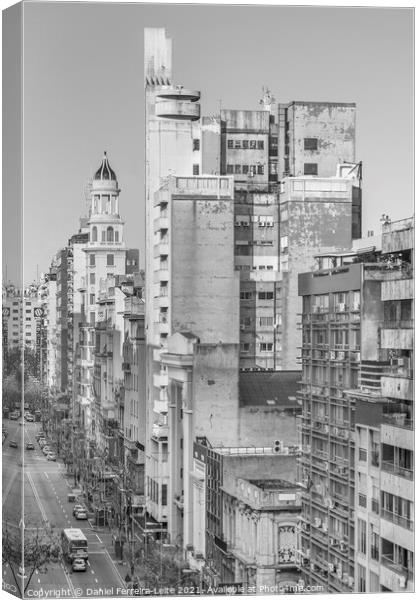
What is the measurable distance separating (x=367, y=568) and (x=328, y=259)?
16.7ft

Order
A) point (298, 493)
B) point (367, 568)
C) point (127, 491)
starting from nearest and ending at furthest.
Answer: point (367, 568)
point (298, 493)
point (127, 491)

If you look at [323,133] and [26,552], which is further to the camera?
[323,133]

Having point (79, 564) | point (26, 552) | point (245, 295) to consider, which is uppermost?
point (245, 295)

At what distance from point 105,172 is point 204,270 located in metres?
2.24

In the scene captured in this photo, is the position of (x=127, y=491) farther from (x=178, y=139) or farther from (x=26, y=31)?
(x=26, y=31)

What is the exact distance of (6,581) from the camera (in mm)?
24875

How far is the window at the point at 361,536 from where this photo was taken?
78.0 ft

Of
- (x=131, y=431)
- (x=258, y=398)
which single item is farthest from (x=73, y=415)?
(x=258, y=398)

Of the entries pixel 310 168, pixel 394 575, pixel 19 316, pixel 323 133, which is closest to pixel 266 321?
pixel 310 168

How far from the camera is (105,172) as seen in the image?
85.6 ft

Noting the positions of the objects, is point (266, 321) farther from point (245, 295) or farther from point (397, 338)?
point (397, 338)

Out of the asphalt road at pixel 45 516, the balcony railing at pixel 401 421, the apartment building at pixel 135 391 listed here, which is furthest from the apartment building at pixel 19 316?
the balcony railing at pixel 401 421

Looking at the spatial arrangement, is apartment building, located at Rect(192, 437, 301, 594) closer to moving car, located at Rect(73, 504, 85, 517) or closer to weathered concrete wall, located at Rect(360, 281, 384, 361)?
moving car, located at Rect(73, 504, 85, 517)

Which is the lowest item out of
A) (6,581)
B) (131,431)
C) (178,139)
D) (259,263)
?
(6,581)
